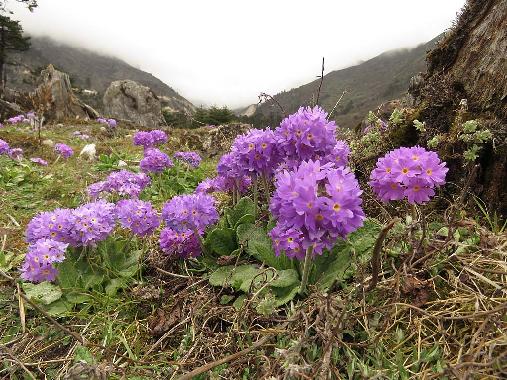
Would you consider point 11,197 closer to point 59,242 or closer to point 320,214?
point 59,242

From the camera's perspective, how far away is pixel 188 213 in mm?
2934

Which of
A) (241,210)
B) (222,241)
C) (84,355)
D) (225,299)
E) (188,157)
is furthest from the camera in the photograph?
(188,157)

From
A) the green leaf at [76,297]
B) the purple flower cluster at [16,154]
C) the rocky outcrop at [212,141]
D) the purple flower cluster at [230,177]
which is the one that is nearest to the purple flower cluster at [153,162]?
the purple flower cluster at [230,177]

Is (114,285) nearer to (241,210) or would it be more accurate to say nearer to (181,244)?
(181,244)

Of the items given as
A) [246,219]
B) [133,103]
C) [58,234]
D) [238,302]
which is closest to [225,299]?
[238,302]

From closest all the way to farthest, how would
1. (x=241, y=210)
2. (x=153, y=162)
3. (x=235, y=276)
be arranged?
(x=235, y=276), (x=241, y=210), (x=153, y=162)

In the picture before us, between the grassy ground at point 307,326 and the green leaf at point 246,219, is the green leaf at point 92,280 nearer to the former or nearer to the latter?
the grassy ground at point 307,326

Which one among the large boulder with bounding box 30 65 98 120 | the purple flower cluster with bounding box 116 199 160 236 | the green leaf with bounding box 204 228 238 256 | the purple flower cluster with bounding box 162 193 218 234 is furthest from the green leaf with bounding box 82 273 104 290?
the large boulder with bounding box 30 65 98 120

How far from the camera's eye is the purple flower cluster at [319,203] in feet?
6.40

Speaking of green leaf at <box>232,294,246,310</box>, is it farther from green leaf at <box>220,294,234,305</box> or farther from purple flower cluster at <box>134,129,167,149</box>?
purple flower cluster at <box>134,129,167,149</box>

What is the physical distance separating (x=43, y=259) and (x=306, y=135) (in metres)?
1.94

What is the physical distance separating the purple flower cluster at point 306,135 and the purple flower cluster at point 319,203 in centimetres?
57

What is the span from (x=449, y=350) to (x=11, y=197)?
5.85 meters

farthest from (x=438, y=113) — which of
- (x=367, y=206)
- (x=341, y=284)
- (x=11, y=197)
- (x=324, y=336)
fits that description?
(x=11, y=197)
